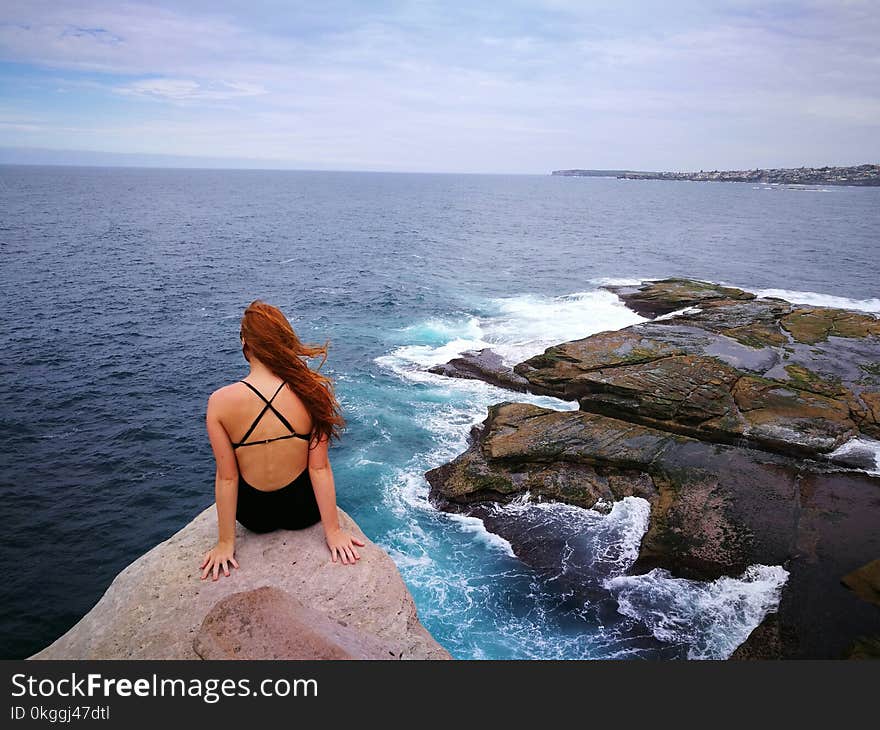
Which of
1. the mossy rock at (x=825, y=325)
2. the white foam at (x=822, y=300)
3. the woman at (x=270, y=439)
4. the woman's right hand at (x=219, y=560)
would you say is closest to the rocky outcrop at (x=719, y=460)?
the mossy rock at (x=825, y=325)

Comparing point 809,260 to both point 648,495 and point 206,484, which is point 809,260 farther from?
point 206,484

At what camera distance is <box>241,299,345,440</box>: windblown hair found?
5.18 metres

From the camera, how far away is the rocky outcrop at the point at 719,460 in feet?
53.0

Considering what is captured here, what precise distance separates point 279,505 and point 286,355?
1.64 metres

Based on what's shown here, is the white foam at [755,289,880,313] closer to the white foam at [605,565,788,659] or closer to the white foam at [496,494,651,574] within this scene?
the white foam at [496,494,651,574]

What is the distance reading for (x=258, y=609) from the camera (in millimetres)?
4848

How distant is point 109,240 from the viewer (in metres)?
70.3

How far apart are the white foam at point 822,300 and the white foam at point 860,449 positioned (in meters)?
28.2

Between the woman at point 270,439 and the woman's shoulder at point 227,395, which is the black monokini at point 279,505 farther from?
the woman's shoulder at point 227,395

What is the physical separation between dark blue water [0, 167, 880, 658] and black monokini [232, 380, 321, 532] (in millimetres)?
11024

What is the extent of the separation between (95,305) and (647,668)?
1943 inches

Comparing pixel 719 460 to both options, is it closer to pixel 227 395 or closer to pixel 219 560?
pixel 219 560

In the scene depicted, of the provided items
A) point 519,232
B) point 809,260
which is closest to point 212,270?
point 519,232

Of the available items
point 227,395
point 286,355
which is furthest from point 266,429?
point 286,355
